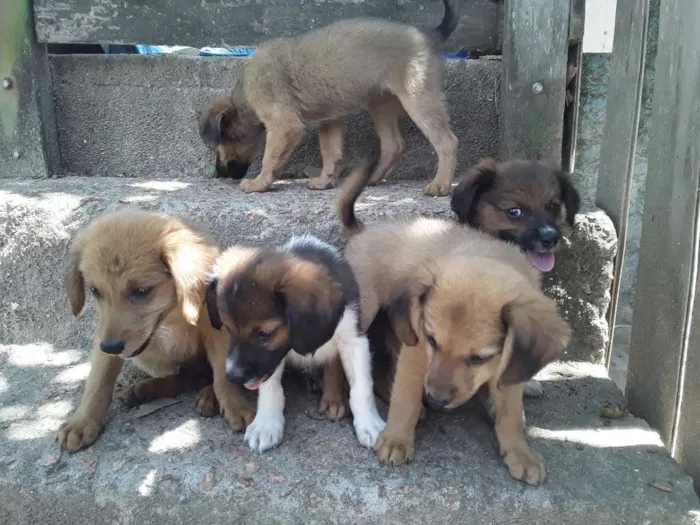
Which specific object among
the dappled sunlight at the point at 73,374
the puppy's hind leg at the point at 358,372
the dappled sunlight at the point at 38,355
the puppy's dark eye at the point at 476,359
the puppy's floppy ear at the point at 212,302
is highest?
the puppy's floppy ear at the point at 212,302

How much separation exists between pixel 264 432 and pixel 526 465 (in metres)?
1.27

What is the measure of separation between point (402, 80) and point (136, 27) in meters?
2.08

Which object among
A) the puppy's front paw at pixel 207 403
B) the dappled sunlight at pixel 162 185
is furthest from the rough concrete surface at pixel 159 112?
the puppy's front paw at pixel 207 403

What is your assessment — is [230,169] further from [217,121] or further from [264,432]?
[264,432]

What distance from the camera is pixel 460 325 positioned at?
281 centimetres

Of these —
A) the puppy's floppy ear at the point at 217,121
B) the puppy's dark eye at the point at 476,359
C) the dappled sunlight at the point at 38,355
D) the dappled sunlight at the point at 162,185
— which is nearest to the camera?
the puppy's dark eye at the point at 476,359

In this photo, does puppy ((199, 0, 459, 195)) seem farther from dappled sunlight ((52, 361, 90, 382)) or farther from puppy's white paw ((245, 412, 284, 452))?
puppy's white paw ((245, 412, 284, 452))

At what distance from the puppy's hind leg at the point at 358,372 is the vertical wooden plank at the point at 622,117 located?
184 cm

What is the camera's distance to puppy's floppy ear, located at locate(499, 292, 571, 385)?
2.73m

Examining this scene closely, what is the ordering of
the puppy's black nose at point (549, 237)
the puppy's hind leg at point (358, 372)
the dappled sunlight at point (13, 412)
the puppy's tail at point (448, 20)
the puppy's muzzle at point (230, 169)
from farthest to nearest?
1. the puppy's muzzle at point (230, 169)
2. the puppy's tail at point (448, 20)
3. the puppy's black nose at point (549, 237)
4. the dappled sunlight at point (13, 412)
5. the puppy's hind leg at point (358, 372)

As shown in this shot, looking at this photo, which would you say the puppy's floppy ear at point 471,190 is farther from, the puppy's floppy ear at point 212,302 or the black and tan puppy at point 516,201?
the puppy's floppy ear at point 212,302

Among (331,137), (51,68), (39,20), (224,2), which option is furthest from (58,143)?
(331,137)

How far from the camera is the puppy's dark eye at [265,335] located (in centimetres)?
297

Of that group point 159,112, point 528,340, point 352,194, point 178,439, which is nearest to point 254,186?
point 159,112
